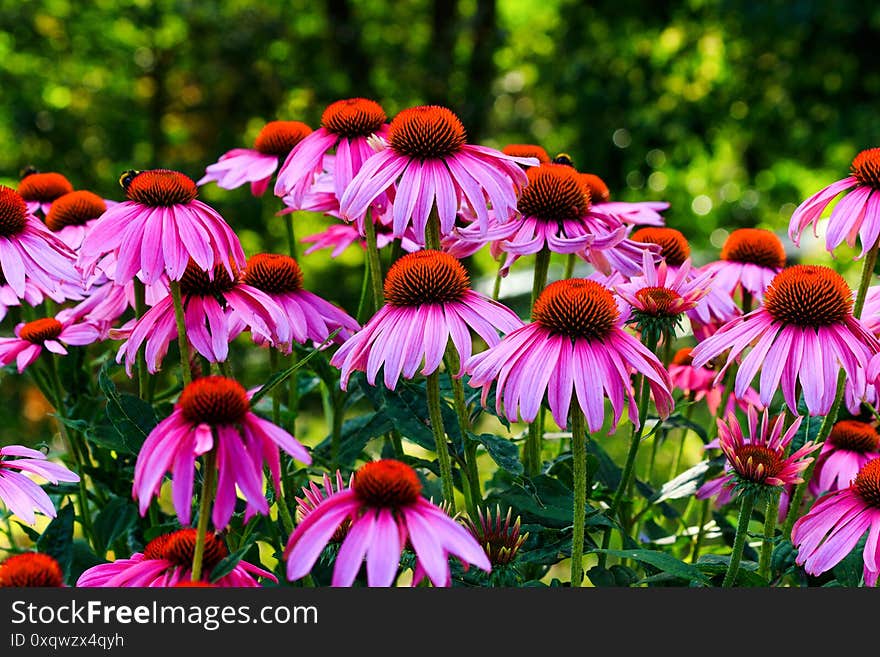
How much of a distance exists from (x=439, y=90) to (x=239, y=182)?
410 centimetres

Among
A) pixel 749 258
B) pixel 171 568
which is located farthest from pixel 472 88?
pixel 171 568

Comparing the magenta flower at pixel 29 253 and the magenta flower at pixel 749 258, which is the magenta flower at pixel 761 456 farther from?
the magenta flower at pixel 29 253

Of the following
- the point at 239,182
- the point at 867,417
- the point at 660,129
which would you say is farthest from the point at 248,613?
the point at 660,129

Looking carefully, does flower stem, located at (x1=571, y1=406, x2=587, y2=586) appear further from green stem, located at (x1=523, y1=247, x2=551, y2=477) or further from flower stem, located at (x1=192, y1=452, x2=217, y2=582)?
flower stem, located at (x1=192, y1=452, x2=217, y2=582)

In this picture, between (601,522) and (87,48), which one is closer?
(601,522)

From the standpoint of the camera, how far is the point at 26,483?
106 cm

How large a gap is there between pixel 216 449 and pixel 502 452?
35 centimetres

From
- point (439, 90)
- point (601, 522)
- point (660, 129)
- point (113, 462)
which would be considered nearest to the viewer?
point (601, 522)

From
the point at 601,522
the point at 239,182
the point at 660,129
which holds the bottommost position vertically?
→ the point at 601,522

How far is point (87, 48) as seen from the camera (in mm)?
5410

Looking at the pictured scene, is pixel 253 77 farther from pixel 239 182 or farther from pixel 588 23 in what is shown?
pixel 239 182

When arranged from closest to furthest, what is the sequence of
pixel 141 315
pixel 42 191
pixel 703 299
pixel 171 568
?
pixel 171 568 → pixel 141 315 → pixel 703 299 → pixel 42 191

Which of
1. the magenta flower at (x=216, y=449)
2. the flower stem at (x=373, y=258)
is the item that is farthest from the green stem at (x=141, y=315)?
the magenta flower at (x=216, y=449)

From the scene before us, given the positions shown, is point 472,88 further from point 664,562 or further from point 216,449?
point 216,449
